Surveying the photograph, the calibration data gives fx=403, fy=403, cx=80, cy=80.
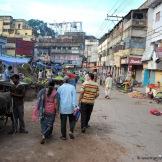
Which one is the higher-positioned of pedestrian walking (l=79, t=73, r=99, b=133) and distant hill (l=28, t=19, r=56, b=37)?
distant hill (l=28, t=19, r=56, b=37)

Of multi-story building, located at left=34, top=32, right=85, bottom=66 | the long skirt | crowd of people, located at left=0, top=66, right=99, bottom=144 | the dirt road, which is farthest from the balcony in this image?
multi-story building, located at left=34, top=32, right=85, bottom=66

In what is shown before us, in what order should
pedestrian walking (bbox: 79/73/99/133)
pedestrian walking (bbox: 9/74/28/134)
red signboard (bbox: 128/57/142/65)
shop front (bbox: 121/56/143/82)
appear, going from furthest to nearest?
shop front (bbox: 121/56/143/82), red signboard (bbox: 128/57/142/65), pedestrian walking (bbox: 79/73/99/133), pedestrian walking (bbox: 9/74/28/134)

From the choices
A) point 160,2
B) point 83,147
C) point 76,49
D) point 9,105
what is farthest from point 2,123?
point 76,49

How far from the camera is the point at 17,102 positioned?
442 inches

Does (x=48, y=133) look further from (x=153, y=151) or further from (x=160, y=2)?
(x=160, y=2)

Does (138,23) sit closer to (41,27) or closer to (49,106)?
(49,106)

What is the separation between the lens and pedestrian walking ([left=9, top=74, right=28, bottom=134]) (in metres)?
11.2

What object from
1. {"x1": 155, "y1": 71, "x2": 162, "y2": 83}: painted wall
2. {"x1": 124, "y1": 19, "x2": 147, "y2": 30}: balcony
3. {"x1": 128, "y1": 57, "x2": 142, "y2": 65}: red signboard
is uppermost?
{"x1": 124, "y1": 19, "x2": 147, "y2": 30}: balcony

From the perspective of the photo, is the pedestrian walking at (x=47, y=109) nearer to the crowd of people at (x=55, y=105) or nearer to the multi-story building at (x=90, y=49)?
the crowd of people at (x=55, y=105)

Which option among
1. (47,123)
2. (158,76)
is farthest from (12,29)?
(47,123)

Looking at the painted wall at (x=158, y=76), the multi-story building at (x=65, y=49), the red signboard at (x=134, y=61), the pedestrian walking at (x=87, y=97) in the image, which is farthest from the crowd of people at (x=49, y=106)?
the multi-story building at (x=65, y=49)

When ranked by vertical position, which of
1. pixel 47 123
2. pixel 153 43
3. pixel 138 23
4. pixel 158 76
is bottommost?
pixel 158 76

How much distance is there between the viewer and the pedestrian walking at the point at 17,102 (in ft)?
36.6

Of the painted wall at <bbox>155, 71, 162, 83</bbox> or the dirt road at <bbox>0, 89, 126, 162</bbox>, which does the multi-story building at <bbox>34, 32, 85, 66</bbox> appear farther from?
the dirt road at <bbox>0, 89, 126, 162</bbox>
